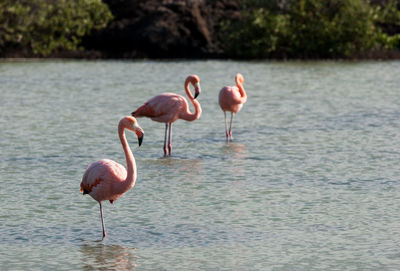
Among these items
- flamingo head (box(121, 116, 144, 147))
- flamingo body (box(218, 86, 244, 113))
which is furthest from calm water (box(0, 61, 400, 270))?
flamingo head (box(121, 116, 144, 147))

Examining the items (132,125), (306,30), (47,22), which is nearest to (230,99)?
(132,125)

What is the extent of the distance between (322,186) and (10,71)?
2024cm

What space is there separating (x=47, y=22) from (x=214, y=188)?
28.1 metres

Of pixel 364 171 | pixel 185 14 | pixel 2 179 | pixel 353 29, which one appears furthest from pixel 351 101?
pixel 185 14

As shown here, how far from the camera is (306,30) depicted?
111 feet

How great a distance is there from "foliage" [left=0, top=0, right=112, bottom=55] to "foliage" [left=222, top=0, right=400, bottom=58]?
21.9ft

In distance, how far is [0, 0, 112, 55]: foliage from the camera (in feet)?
115

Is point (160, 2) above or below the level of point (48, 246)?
above

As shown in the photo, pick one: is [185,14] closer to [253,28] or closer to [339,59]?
[253,28]

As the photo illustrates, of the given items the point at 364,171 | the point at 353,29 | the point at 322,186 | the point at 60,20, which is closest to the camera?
the point at 322,186

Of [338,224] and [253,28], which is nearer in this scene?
[338,224]

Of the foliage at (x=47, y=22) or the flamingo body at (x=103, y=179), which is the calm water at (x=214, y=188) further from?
the foliage at (x=47, y=22)

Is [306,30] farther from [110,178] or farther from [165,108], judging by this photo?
[110,178]

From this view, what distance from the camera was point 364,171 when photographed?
1014cm
